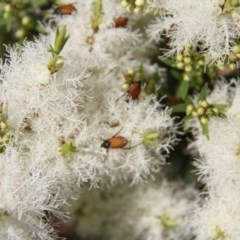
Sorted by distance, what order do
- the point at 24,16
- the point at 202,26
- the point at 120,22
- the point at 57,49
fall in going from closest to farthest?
the point at 57,49, the point at 202,26, the point at 120,22, the point at 24,16

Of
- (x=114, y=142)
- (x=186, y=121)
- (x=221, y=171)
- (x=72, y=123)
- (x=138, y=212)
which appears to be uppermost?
(x=72, y=123)

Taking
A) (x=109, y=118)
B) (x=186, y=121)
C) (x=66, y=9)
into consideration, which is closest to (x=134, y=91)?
(x=109, y=118)

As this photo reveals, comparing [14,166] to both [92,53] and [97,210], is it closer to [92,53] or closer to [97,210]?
[92,53]

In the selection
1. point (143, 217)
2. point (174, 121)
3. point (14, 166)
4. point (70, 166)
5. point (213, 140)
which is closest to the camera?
point (14, 166)

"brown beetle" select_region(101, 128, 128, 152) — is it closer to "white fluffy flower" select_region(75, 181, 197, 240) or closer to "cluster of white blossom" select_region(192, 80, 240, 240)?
"cluster of white blossom" select_region(192, 80, 240, 240)

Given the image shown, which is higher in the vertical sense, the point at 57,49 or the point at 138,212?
the point at 57,49

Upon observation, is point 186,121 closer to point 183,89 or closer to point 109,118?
point 183,89

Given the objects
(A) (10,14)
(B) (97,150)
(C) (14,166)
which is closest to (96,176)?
(B) (97,150)

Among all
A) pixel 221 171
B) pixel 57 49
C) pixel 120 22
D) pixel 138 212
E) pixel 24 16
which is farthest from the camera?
pixel 138 212

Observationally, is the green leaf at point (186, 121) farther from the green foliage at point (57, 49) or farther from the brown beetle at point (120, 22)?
the green foliage at point (57, 49)
